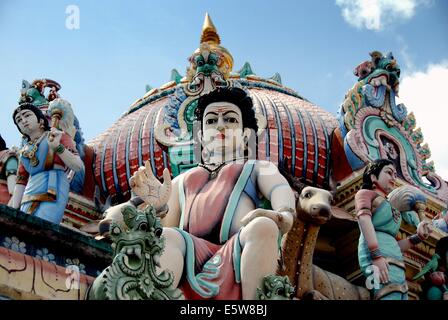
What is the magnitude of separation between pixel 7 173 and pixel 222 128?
306 cm

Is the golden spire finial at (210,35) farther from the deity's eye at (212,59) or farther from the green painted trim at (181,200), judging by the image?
the green painted trim at (181,200)

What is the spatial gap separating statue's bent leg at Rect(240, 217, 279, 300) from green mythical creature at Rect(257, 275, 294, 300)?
0.06 metres

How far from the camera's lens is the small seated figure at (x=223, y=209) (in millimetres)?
6188

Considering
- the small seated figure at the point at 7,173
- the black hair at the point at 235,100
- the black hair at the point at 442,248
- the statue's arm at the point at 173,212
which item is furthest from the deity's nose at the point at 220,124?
the black hair at the point at 442,248

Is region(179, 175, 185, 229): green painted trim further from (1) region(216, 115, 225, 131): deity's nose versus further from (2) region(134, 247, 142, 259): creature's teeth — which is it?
(2) region(134, 247, 142, 259): creature's teeth

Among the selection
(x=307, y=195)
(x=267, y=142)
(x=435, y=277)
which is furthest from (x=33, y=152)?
(x=267, y=142)

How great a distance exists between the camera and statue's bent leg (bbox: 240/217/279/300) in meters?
6.17

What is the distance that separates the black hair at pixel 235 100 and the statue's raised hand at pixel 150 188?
3.75 feet

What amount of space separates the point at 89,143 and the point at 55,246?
26.0ft

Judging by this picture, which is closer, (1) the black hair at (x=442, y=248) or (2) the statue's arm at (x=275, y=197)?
(2) the statue's arm at (x=275, y=197)

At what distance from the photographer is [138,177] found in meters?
6.73

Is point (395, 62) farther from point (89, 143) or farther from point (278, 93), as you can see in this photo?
point (89, 143)

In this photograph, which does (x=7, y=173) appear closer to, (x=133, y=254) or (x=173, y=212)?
(x=173, y=212)

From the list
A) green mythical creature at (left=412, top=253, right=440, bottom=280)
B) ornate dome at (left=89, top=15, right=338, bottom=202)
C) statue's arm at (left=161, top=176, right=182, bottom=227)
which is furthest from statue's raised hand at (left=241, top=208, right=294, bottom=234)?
ornate dome at (left=89, top=15, right=338, bottom=202)
